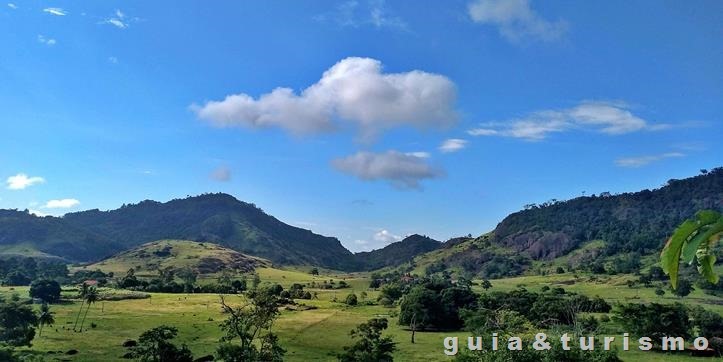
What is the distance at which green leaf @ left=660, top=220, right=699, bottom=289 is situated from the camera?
4.09m

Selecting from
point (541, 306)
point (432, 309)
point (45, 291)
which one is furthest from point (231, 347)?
point (45, 291)

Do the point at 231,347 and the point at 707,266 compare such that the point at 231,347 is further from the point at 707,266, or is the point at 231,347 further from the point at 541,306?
the point at 541,306

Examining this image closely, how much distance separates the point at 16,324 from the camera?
294 feet

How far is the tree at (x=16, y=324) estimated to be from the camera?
8475 cm

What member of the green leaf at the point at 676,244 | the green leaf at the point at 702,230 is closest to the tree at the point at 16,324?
the green leaf at the point at 676,244

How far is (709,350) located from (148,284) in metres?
177

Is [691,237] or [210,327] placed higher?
[691,237]

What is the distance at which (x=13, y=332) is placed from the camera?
85688mm

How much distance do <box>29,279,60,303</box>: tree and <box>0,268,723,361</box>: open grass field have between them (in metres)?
5.40

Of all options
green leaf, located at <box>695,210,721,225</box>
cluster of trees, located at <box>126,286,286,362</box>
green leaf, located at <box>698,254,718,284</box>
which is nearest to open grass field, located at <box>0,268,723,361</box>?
cluster of trees, located at <box>126,286,286,362</box>

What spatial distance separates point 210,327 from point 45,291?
220 ft

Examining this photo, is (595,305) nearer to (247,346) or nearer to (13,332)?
(247,346)

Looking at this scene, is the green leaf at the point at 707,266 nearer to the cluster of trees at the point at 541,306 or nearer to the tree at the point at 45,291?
the cluster of trees at the point at 541,306

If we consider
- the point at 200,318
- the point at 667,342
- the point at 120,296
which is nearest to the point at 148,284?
the point at 120,296
